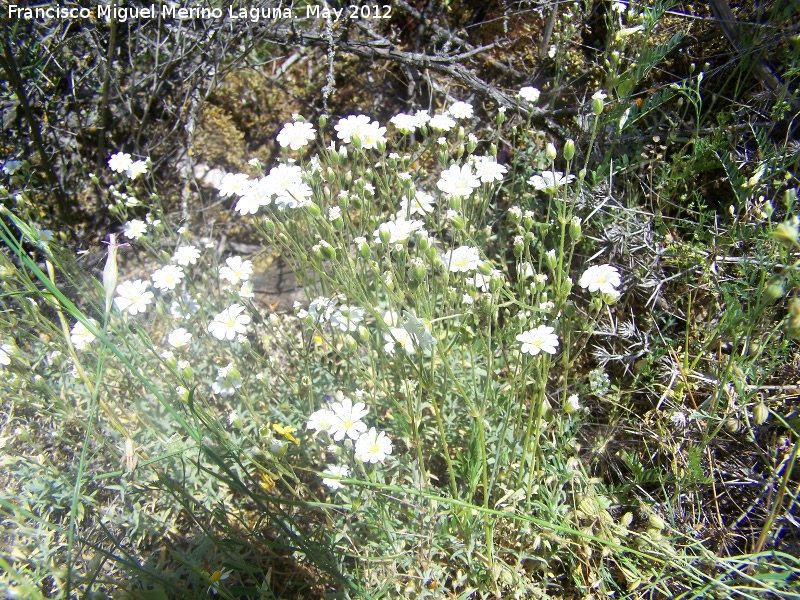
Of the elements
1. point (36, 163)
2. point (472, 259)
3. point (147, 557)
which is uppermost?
point (472, 259)

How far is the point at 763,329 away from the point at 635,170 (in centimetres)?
102

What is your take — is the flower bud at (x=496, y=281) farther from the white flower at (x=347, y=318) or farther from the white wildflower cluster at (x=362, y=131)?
the white wildflower cluster at (x=362, y=131)

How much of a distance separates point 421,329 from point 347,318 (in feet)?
2.17

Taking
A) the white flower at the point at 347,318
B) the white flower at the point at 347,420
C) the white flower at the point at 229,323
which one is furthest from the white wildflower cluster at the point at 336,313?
the white flower at the point at 347,420

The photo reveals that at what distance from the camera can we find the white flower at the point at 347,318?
2064mm

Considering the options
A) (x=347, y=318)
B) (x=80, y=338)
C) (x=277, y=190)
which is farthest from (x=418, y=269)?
(x=80, y=338)

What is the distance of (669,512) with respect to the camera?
187 cm

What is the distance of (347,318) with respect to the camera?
6.77ft

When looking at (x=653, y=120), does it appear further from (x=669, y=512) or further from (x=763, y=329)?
(x=669, y=512)

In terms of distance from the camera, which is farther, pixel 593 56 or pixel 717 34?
pixel 593 56

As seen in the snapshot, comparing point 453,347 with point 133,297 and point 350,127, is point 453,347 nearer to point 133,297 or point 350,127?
point 350,127

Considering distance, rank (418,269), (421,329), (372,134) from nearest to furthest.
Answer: (421,329) → (418,269) → (372,134)

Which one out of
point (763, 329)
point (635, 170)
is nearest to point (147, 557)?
point (763, 329)

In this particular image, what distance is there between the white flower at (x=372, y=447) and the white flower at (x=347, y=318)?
0.45 m
